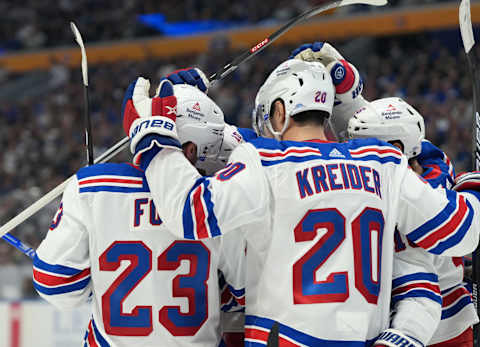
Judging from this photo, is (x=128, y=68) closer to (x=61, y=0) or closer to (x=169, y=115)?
(x=61, y=0)

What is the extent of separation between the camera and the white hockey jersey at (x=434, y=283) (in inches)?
75.7

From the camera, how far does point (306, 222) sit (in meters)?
1.76

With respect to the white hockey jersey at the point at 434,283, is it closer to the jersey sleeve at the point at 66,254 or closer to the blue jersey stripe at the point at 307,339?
the blue jersey stripe at the point at 307,339

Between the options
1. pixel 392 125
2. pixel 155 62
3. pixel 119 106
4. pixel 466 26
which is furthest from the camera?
pixel 155 62

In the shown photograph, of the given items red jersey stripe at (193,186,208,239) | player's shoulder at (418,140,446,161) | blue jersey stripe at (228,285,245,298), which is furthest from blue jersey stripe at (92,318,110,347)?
player's shoulder at (418,140,446,161)

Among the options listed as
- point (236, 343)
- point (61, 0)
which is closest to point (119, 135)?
point (61, 0)

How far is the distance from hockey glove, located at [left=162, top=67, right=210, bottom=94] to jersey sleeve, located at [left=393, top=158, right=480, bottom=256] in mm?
627

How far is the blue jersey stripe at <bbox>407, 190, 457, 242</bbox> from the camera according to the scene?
1837 millimetres

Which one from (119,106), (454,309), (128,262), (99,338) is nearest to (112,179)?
(128,262)

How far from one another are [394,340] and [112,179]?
83 centimetres

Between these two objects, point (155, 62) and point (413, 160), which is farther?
point (155, 62)

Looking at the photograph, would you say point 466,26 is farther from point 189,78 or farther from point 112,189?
point 112,189

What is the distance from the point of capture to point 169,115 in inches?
71.2

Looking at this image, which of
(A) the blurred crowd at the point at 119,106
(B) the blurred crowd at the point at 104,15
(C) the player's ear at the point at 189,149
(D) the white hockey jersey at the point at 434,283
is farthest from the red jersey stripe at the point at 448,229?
(B) the blurred crowd at the point at 104,15
